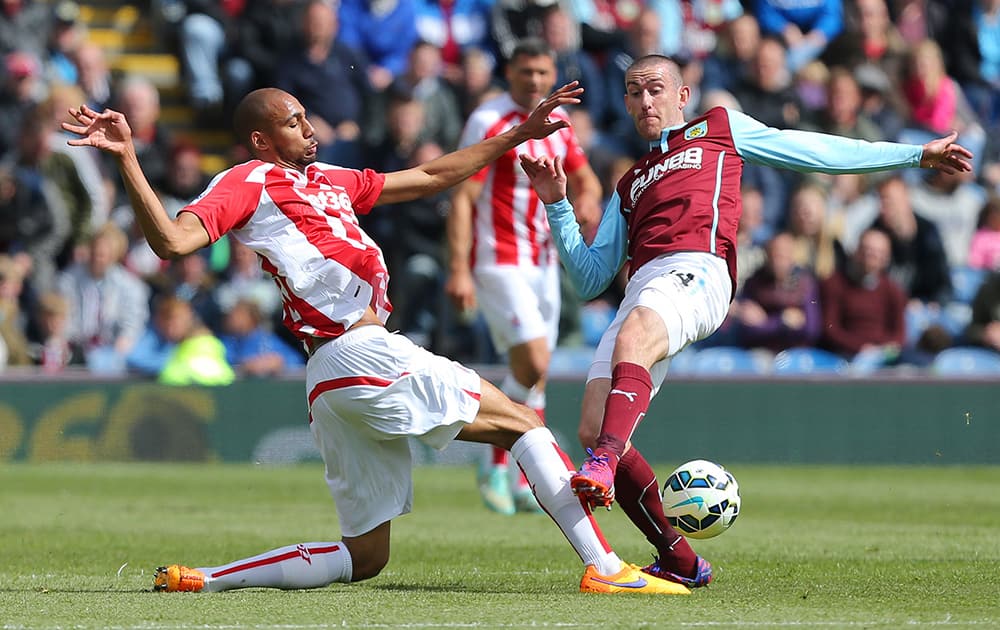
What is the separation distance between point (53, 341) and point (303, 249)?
9191 mm

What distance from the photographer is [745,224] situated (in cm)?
1617

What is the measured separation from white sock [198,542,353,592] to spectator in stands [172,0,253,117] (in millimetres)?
11575

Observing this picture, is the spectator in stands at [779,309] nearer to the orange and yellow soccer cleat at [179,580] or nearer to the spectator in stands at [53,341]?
the spectator in stands at [53,341]

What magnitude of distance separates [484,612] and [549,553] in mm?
2480

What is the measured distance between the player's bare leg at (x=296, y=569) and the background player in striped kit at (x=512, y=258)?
421 centimetres

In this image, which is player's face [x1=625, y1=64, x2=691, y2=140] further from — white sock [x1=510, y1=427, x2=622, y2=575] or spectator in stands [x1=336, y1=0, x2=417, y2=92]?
spectator in stands [x1=336, y1=0, x2=417, y2=92]

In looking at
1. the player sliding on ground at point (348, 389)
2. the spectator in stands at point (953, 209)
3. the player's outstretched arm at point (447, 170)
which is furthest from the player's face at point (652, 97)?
the spectator in stands at point (953, 209)

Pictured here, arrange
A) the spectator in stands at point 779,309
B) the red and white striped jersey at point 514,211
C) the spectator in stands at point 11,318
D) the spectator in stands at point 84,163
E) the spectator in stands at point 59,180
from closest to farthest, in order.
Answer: the red and white striped jersey at point 514,211 → the spectator in stands at point 11,318 → the spectator in stands at point 779,309 → the spectator in stands at point 59,180 → the spectator in stands at point 84,163

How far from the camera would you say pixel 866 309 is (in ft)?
50.4

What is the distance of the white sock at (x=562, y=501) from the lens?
21.2 feet

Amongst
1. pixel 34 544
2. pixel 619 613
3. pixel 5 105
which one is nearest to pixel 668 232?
pixel 619 613

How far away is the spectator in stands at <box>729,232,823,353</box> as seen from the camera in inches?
599

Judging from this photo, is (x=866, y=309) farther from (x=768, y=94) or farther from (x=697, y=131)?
(x=697, y=131)

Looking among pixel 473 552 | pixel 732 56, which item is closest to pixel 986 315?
pixel 732 56
